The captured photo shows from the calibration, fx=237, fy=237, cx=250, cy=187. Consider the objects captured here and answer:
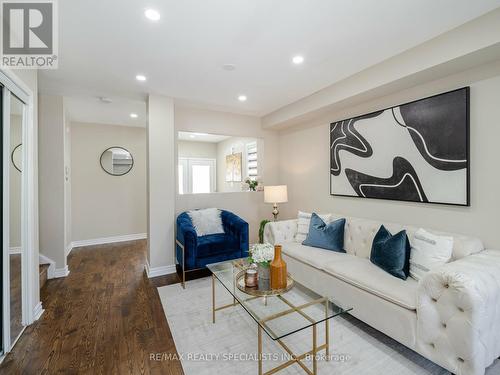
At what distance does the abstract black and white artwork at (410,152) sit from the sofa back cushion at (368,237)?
337 millimetres

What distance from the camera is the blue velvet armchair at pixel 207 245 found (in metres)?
3.05

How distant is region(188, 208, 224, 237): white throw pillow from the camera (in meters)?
3.59

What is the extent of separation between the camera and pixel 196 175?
6.95 meters

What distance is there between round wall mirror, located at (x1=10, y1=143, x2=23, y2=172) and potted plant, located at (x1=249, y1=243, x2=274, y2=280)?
221 centimetres

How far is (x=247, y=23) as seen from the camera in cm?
189

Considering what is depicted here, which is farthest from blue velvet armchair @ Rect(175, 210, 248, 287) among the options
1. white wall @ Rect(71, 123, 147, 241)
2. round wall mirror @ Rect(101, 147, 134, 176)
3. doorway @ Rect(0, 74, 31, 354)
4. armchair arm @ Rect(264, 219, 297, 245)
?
round wall mirror @ Rect(101, 147, 134, 176)

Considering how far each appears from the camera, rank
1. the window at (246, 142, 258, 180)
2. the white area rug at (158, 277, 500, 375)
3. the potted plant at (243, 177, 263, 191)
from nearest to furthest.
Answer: the white area rug at (158, 277, 500, 375) < the potted plant at (243, 177, 263, 191) < the window at (246, 142, 258, 180)

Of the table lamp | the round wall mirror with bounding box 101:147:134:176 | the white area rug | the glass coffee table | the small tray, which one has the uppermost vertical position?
the round wall mirror with bounding box 101:147:134:176

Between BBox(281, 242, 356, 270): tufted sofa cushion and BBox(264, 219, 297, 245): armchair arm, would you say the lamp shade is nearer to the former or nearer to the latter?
BBox(264, 219, 297, 245): armchair arm

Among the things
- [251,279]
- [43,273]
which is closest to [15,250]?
[43,273]

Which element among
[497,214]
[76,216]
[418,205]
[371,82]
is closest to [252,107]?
[371,82]

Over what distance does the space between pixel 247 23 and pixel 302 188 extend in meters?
2.81

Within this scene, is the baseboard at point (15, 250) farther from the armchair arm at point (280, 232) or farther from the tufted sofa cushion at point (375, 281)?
the tufted sofa cushion at point (375, 281)

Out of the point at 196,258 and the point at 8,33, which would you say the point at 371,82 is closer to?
the point at 196,258
